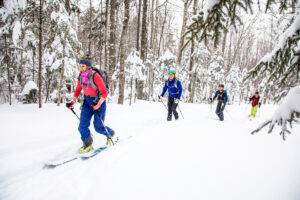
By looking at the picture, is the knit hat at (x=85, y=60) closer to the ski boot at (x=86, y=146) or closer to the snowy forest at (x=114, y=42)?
the ski boot at (x=86, y=146)

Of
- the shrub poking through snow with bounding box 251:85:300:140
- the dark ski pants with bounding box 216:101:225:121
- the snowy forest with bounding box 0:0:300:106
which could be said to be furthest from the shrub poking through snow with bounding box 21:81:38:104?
the shrub poking through snow with bounding box 251:85:300:140

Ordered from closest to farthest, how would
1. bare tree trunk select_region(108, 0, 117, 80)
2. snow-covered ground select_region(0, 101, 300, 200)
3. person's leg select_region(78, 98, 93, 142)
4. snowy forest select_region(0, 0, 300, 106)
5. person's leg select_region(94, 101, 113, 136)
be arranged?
snow-covered ground select_region(0, 101, 300, 200)
snowy forest select_region(0, 0, 300, 106)
person's leg select_region(78, 98, 93, 142)
person's leg select_region(94, 101, 113, 136)
bare tree trunk select_region(108, 0, 117, 80)

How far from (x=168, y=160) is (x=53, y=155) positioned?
2.81 meters

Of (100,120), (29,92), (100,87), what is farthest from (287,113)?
(29,92)

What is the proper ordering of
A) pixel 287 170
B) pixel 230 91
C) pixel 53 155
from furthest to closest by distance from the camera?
pixel 230 91, pixel 53 155, pixel 287 170

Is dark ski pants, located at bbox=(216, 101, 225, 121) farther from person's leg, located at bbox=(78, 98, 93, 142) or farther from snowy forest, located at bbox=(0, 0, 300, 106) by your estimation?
person's leg, located at bbox=(78, 98, 93, 142)

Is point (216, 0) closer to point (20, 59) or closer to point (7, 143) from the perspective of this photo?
point (7, 143)

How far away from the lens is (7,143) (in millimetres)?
3896

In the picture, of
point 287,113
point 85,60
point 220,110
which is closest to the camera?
point 287,113

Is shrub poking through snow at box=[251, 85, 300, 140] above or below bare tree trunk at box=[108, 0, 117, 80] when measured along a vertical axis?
below

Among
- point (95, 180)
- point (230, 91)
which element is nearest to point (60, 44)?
point (95, 180)

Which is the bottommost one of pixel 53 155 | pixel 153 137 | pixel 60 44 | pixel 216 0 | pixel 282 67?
pixel 53 155

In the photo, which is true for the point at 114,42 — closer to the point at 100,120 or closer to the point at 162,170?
the point at 100,120

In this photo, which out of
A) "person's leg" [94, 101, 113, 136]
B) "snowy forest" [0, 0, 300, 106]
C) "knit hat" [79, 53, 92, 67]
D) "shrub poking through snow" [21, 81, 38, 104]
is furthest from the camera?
"shrub poking through snow" [21, 81, 38, 104]
